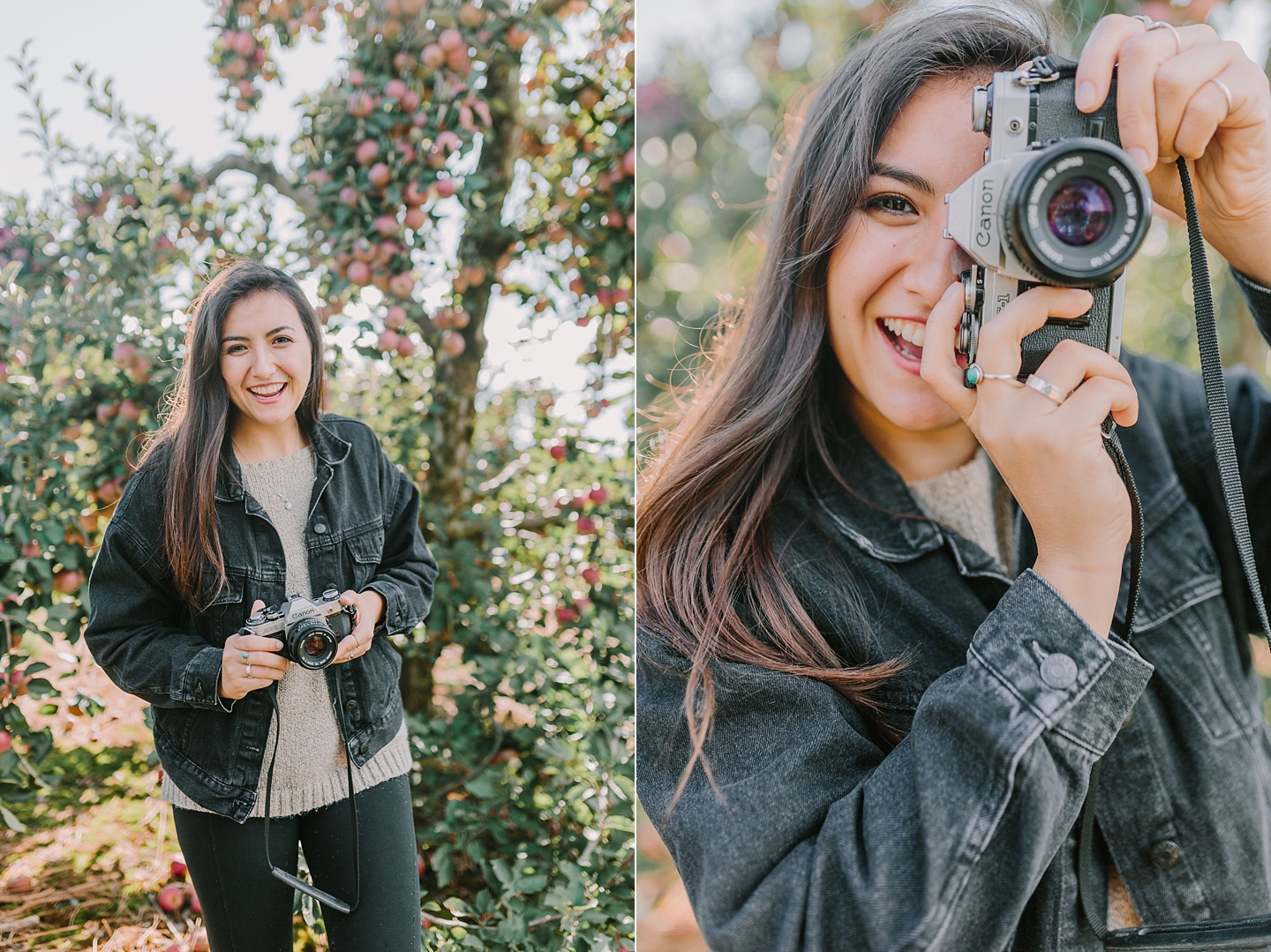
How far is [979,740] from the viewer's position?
73 centimetres

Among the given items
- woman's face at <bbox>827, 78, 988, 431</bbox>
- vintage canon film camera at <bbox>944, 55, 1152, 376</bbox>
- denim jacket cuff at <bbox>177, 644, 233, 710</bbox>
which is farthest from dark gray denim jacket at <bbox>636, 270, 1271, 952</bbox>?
denim jacket cuff at <bbox>177, 644, 233, 710</bbox>

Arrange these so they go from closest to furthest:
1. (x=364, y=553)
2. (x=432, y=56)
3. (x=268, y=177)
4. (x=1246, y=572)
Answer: (x=1246, y=572), (x=364, y=553), (x=268, y=177), (x=432, y=56)

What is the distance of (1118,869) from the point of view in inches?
36.1

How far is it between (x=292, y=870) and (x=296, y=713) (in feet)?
0.66

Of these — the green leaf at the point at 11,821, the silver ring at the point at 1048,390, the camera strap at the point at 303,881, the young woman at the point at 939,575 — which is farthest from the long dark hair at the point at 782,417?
the green leaf at the point at 11,821

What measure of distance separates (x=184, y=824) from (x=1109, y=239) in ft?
3.84

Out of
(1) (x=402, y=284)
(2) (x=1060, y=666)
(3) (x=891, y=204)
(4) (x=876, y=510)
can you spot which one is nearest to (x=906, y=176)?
(3) (x=891, y=204)

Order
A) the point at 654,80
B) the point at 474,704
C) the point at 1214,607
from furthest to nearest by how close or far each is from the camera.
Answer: the point at 654,80 → the point at 474,704 → the point at 1214,607

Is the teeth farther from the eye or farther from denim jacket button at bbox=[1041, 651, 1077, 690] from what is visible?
denim jacket button at bbox=[1041, 651, 1077, 690]

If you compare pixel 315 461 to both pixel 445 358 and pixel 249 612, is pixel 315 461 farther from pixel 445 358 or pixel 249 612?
pixel 445 358

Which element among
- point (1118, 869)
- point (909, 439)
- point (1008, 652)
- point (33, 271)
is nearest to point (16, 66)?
point (33, 271)

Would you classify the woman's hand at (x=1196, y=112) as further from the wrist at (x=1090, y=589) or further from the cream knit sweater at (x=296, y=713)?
the cream knit sweater at (x=296, y=713)

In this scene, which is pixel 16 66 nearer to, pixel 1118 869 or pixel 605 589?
pixel 605 589

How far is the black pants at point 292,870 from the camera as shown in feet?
3.38
